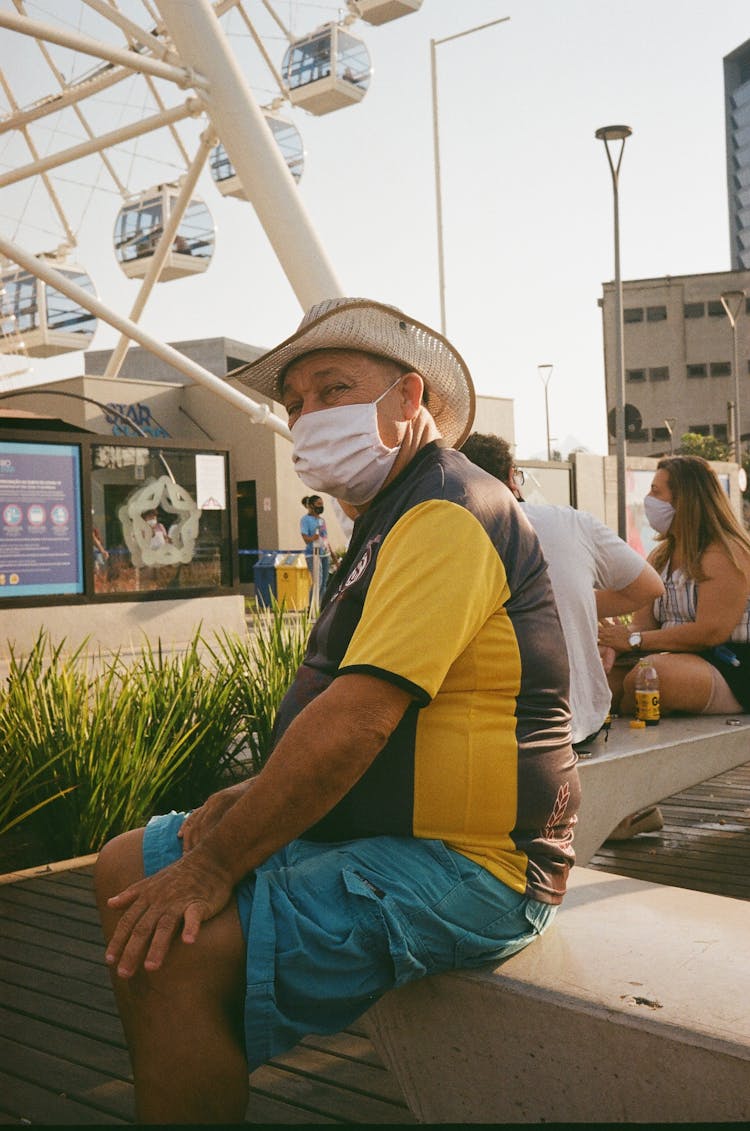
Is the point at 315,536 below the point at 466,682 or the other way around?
the other way around

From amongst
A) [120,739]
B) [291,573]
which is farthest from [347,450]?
[291,573]

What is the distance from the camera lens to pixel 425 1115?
220cm

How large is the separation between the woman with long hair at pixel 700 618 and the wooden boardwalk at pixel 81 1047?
0.75 metres

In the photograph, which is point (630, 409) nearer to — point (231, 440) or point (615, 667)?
point (231, 440)

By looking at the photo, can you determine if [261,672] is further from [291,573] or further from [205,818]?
[291,573]

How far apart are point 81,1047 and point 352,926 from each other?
57.8 inches

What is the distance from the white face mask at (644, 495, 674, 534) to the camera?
5355 millimetres

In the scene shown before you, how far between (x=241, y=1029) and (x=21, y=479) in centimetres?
950

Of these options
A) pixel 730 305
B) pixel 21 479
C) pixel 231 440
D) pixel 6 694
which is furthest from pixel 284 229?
pixel 730 305

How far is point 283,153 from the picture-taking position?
92.4 feet

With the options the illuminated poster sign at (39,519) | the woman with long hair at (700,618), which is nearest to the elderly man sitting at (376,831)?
the woman with long hair at (700,618)

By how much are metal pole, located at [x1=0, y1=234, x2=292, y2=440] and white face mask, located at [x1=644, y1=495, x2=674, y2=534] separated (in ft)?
28.7

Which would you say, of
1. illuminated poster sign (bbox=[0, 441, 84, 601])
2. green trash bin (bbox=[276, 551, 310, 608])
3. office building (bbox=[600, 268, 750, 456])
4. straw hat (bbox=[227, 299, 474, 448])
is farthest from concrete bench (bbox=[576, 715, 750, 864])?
office building (bbox=[600, 268, 750, 456])

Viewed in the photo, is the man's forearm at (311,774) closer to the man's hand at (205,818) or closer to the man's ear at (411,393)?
the man's hand at (205,818)
